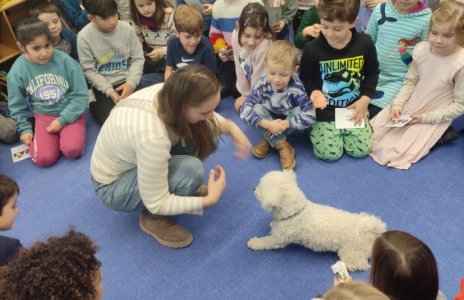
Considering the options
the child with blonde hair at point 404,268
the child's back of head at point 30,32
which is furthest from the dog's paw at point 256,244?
the child's back of head at point 30,32

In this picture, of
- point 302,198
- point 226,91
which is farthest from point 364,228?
point 226,91

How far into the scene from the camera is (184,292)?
1.95 metres

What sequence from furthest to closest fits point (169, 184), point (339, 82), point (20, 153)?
point (20, 153) → point (339, 82) → point (169, 184)

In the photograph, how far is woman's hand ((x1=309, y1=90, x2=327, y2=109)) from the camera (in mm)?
2518

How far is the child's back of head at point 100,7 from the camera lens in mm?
2725

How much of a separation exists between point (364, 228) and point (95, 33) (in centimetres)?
222

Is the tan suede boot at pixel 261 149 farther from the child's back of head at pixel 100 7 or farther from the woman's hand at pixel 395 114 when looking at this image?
the child's back of head at pixel 100 7

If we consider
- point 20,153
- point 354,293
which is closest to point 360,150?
point 354,293

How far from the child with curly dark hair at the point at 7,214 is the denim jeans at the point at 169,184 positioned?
469 mm

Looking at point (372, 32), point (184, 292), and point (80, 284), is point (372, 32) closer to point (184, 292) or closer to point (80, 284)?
point (184, 292)

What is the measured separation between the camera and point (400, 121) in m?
2.48

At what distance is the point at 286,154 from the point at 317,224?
69 cm

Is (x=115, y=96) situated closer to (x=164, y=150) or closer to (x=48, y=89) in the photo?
(x=48, y=89)

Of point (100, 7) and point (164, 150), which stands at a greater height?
point (100, 7)
